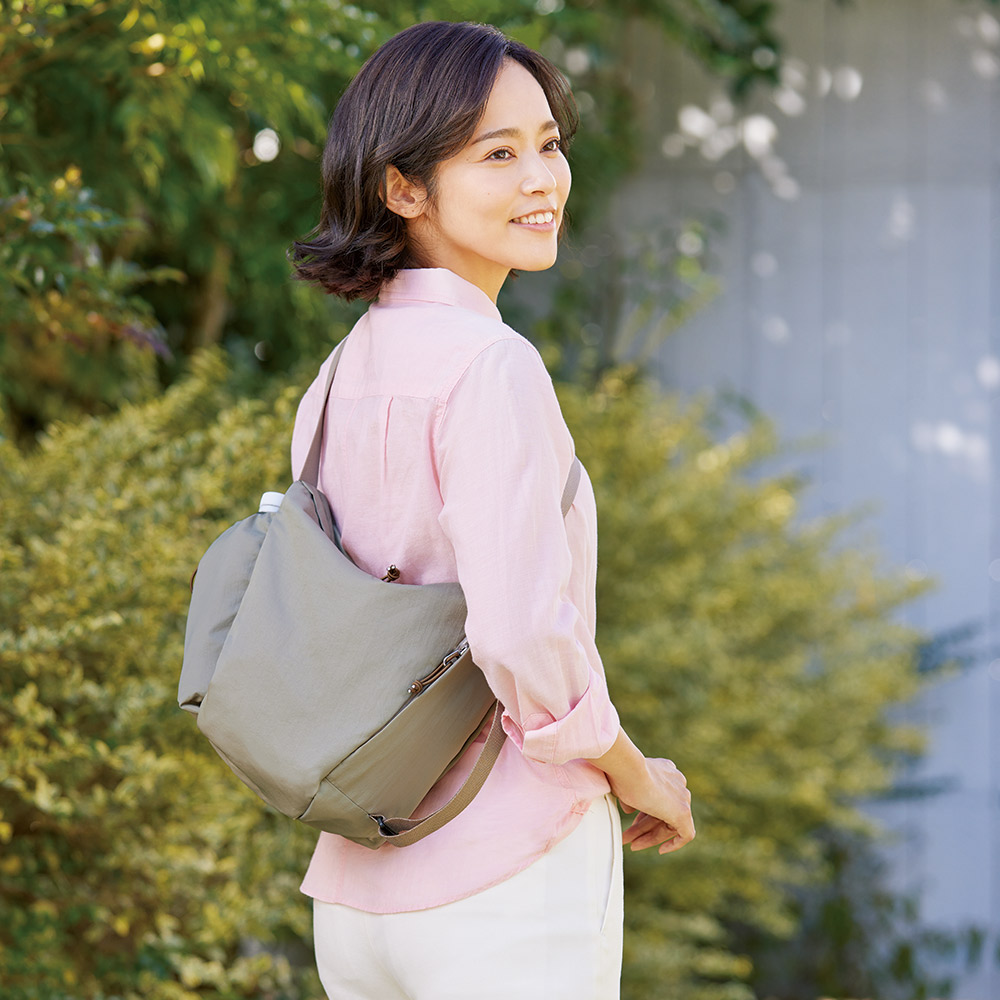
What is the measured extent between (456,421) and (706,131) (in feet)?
12.5

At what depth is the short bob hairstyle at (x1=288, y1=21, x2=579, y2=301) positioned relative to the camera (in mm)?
1153

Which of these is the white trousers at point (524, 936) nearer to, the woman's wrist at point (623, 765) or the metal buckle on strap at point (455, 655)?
the woman's wrist at point (623, 765)

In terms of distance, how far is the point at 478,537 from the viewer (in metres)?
1.02

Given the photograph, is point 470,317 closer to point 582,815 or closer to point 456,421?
point 456,421

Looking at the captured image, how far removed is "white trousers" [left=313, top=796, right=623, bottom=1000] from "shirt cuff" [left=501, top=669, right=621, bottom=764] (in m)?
0.10

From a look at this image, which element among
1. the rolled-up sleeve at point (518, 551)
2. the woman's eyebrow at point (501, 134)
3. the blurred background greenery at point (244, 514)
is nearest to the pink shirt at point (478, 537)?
the rolled-up sleeve at point (518, 551)

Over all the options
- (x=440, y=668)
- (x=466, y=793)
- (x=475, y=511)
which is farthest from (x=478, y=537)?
(x=466, y=793)

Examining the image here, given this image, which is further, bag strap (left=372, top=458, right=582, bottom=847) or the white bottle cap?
the white bottle cap

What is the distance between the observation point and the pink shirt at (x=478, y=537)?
102cm

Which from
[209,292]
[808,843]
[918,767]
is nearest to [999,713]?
[918,767]

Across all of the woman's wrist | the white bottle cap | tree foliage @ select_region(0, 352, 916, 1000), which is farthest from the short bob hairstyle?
tree foliage @ select_region(0, 352, 916, 1000)

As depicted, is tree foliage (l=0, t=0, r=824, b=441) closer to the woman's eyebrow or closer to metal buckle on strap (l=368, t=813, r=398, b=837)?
the woman's eyebrow

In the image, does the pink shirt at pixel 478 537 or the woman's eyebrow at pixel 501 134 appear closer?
the pink shirt at pixel 478 537

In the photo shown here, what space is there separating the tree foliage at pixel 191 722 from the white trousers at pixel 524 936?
99cm
